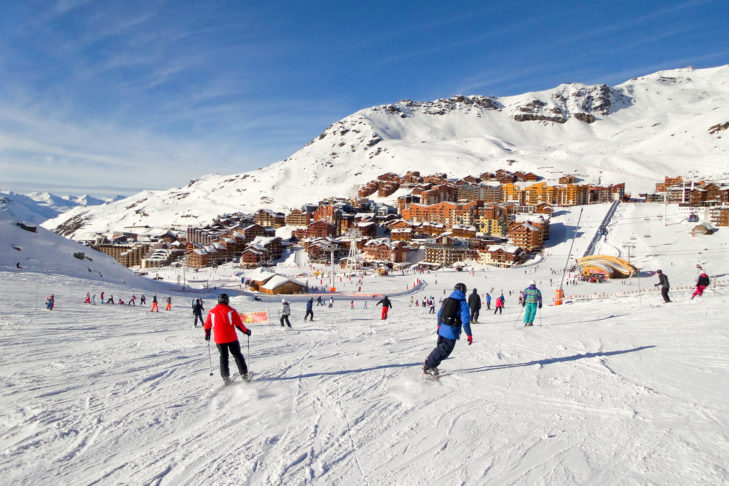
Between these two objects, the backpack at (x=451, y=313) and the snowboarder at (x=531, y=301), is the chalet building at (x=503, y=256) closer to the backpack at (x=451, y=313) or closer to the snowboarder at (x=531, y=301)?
the snowboarder at (x=531, y=301)

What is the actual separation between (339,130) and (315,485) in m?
175

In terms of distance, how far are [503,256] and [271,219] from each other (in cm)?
5700

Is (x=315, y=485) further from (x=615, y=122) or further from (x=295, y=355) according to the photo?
(x=615, y=122)

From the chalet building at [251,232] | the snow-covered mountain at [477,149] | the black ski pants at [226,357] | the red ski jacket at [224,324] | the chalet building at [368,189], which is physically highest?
the snow-covered mountain at [477,149]

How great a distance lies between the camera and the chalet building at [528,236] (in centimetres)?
5819

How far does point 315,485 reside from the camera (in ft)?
7.92

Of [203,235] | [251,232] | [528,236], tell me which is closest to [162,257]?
[203,235]

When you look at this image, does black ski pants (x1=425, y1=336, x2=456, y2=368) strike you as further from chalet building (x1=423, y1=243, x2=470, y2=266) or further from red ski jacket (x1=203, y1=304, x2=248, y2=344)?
chalet building (x1=423, y1=243, x2=470, y2=266)

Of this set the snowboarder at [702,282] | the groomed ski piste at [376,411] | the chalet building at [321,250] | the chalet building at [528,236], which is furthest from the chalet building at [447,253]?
the groomed ski piste at [376,411]

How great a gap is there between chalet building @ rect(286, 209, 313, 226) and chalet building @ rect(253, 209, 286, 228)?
6.90 ft

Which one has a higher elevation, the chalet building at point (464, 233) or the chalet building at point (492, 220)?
the chalet building at point (492, 220)

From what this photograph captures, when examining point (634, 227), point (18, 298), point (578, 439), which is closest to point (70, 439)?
point (578, 439)

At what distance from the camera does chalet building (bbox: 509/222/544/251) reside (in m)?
58.2

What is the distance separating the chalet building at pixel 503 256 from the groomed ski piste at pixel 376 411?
47.0m
